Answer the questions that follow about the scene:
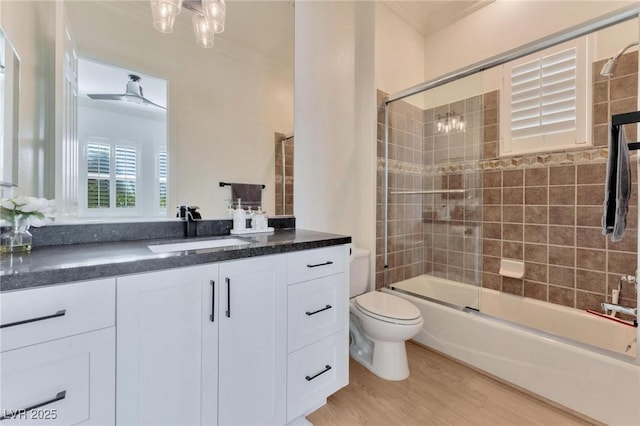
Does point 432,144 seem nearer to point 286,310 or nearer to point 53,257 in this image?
point 286,310

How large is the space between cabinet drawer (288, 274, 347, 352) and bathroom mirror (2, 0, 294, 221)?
0.66 m

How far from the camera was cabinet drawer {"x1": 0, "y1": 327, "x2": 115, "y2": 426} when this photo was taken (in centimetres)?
70

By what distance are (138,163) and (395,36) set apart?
237 cm

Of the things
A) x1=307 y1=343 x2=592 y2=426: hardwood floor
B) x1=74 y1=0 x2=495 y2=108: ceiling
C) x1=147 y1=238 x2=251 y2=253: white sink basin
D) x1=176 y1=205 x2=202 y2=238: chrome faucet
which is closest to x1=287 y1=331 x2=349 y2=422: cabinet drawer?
x1=307 y1=343 x2=592 y2=426: hardwood floor

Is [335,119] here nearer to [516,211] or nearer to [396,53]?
[396,53]

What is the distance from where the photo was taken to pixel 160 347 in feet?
2.99

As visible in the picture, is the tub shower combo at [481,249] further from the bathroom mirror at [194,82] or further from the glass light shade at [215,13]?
the glass light shade at [215,13]

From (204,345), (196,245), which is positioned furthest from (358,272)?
(204,345)

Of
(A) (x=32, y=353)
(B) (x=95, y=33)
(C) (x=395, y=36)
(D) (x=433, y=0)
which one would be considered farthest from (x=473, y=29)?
(A) (x=32, y=353)

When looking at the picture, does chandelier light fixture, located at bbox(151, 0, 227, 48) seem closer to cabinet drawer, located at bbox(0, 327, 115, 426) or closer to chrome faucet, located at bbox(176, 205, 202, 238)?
chrome faucet, located at bbox(176, 205, 202, 238)

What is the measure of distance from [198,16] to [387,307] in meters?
2.04

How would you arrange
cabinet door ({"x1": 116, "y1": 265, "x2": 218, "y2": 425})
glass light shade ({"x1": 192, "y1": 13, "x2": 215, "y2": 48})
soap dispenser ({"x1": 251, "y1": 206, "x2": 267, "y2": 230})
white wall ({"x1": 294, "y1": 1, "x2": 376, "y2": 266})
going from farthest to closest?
white wall ({"x1": 294, "y1": 1, "x2": 376, "y2": 266}) < soap dispenser ({"x1": 251, "y1": 206, "x2": 267, "y2": 230}) < glass light shade ({"x1": 192, "y1": 13, "x2": 215, "y2": 48}) < cabinet door ({"x1": 116, "y1": 265, "x2": 218, "y2": 425})

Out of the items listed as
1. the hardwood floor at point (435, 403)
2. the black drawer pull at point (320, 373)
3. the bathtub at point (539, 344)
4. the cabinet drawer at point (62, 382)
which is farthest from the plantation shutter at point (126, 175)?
the bathtub at point (539, 344)

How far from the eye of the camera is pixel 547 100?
211 cm
